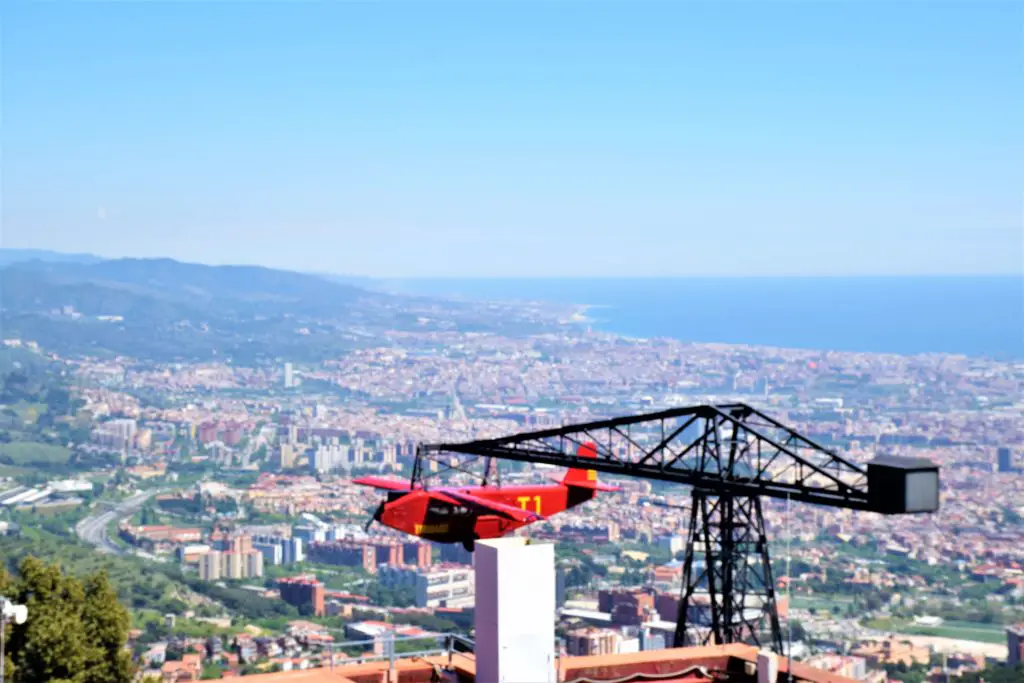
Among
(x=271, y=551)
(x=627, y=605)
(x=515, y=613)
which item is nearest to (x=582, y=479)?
(x=515, y=613)

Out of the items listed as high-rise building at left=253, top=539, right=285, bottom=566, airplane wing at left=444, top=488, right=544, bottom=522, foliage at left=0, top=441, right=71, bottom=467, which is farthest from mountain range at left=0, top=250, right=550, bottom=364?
airplane wing at left=444, top=488, right=544, bottom=522

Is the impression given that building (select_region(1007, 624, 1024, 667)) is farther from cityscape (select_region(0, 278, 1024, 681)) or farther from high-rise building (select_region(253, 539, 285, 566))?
high-rise building (select_region(253, 539, 285, 566))

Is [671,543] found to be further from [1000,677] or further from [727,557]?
[727,557]

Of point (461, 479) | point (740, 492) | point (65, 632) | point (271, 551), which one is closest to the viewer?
point (65, 632)

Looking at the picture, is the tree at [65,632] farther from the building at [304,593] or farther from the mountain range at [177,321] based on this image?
the mountain range at [177,321]

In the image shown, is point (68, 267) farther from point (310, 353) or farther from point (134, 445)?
point (134, 445)

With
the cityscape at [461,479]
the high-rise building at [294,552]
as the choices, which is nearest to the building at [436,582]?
the cityscape at [461,479]
